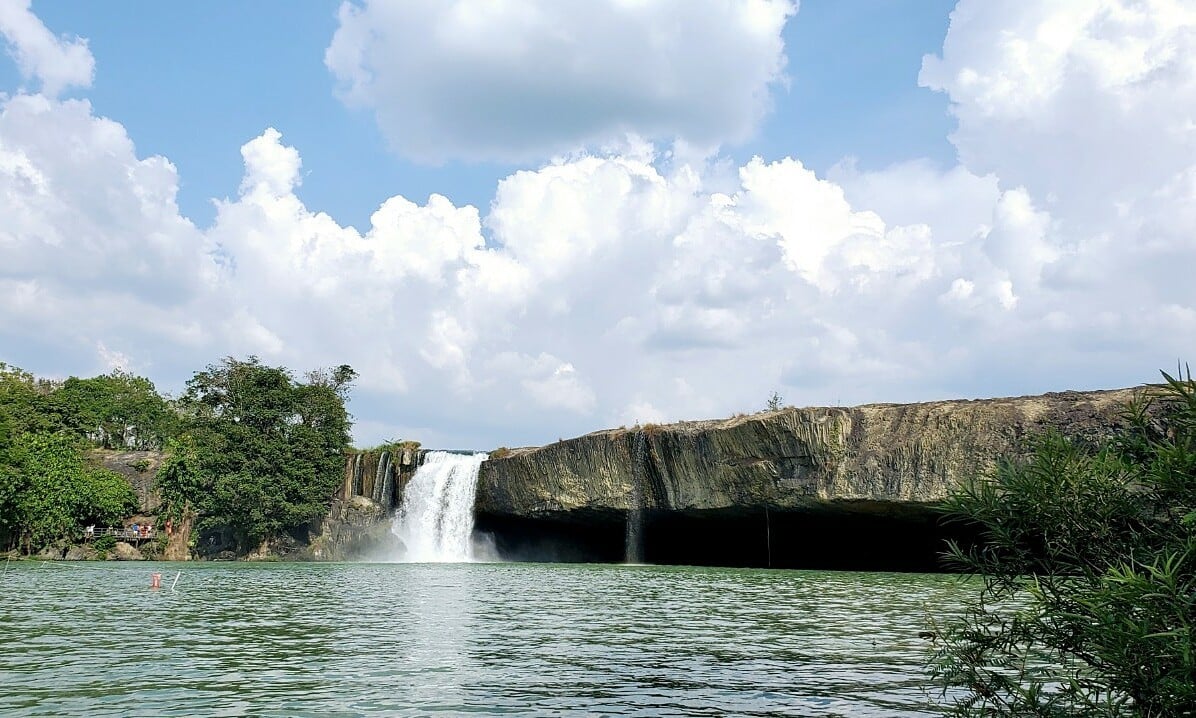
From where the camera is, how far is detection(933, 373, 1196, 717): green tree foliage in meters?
5.15

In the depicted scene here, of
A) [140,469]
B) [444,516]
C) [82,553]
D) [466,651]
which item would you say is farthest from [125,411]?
[466,651]

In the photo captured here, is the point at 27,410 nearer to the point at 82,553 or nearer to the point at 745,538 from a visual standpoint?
the point at 82,553

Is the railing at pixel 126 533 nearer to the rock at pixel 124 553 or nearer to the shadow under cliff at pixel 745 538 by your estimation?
the rock at pixel 124 553

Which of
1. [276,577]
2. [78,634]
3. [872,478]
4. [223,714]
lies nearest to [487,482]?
[276,577]

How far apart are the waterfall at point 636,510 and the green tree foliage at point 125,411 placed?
46.5 m

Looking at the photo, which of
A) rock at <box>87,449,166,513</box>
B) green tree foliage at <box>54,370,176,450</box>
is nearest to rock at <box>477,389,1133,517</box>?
rock at <box>87,449,166,513</box>

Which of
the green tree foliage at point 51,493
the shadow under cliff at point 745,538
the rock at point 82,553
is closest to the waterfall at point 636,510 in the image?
the shadow under cliff at point 745,538

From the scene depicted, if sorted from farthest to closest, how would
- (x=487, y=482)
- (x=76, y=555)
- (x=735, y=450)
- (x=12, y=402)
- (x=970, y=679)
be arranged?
(x=12, y=402)
(x=76, y=555)
(x=487, y=482)
(x=735, y=450)
(x=970, y=679)

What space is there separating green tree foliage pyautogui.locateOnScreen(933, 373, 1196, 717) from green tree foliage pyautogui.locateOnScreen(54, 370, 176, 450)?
251ft

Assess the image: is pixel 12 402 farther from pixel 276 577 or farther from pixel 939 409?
pixel 939 409

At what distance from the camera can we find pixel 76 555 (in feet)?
170

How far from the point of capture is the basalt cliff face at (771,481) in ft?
110

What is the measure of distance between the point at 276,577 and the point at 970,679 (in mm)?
30822

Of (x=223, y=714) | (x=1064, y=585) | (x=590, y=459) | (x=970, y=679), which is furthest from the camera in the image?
(x=590, y=459)
